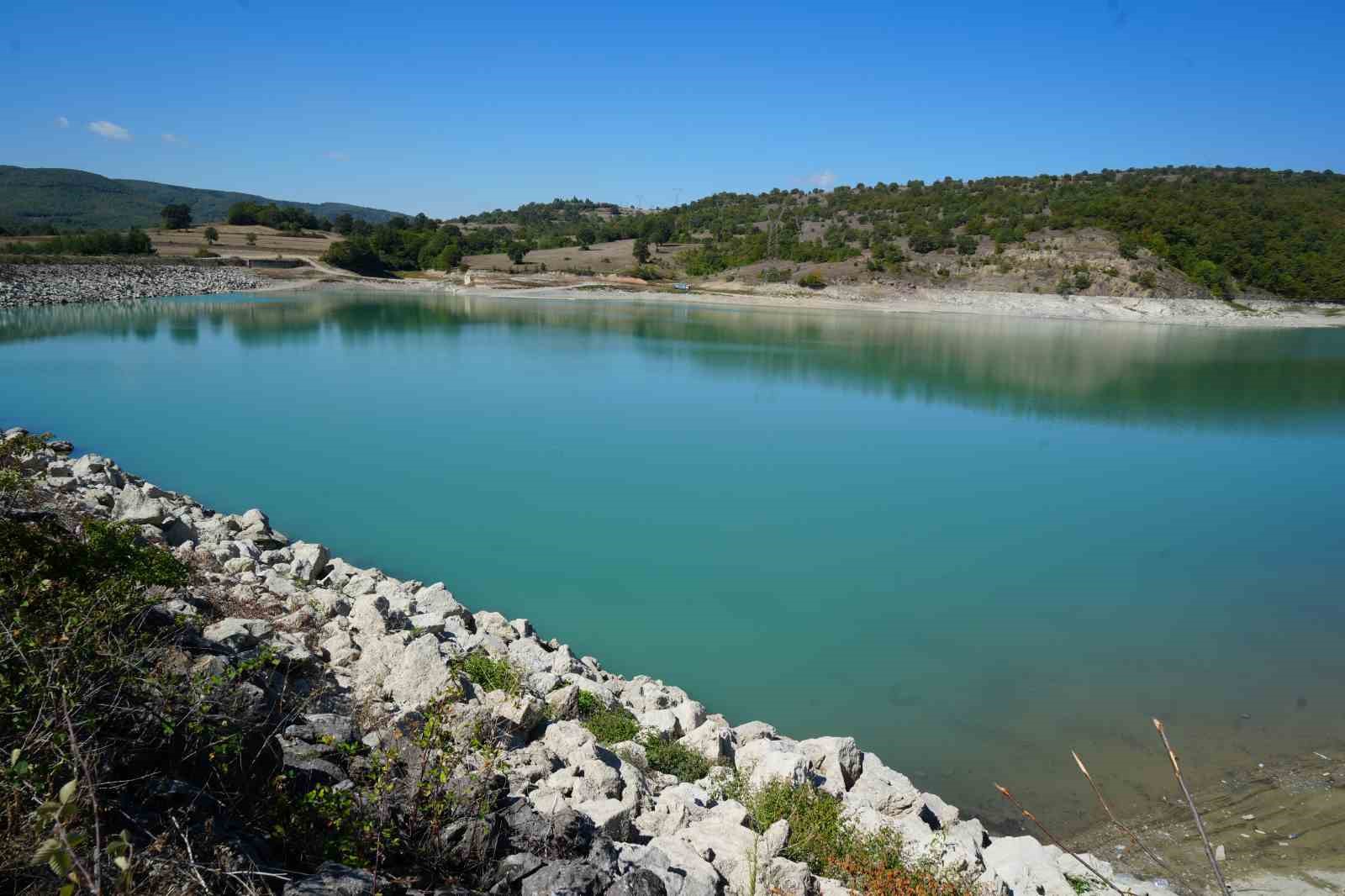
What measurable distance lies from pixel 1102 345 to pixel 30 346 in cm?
5122

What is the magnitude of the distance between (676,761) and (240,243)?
284ft

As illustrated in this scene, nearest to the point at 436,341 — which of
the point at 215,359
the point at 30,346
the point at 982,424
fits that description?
the point at 215,359

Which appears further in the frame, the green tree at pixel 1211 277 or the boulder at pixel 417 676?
the green tree at pixel 1211 277

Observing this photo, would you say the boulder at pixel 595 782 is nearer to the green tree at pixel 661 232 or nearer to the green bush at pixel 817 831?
the green bush at pixel 817 831

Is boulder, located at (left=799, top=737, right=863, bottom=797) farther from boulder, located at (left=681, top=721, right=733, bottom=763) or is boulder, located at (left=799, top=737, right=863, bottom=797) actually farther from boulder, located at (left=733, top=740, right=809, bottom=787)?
boulder, located at (left=681, top=721, right=733, bottom=763)

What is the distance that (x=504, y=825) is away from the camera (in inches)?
164

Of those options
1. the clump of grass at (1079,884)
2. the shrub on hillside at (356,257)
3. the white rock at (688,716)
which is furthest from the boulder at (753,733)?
the shrub on hillside at (356,257)

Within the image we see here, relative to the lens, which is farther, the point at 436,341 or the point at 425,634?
the point at 436,341

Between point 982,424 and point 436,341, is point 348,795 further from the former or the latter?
point 436,341

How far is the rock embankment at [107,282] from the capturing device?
1788 inches

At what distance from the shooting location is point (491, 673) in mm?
6730

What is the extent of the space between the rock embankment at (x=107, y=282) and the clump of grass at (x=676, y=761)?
166 feet

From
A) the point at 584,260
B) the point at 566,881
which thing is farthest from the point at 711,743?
the point at 584,260

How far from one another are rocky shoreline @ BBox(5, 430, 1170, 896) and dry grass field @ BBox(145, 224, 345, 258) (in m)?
74.3
